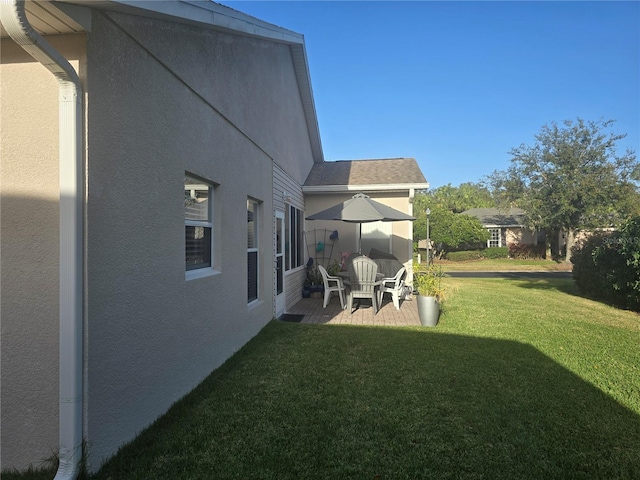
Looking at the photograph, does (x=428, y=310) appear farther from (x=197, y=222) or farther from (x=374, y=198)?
(x=374, y=198)

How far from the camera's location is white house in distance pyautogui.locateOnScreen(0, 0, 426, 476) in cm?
215

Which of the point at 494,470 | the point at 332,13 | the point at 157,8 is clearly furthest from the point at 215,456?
the point at 332,13

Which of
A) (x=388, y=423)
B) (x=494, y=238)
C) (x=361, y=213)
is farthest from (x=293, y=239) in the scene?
(x=494, y=238)

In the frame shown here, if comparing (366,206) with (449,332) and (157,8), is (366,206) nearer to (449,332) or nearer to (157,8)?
(449,332)

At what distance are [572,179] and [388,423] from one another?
27.6 metres

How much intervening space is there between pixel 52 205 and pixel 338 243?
902 centimetres

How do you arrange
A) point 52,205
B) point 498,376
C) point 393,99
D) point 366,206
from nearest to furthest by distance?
point 52,205
point 498,376
point 366,206
point 393,99

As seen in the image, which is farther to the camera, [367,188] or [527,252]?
[527,252]

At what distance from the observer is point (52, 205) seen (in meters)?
2.24

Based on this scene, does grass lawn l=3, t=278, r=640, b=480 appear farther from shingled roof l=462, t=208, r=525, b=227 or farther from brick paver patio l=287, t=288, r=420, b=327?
shingled roof l=462, t=208, r=525, b=227

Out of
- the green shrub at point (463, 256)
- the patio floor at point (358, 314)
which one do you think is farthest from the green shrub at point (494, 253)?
the patio floor at point (358, 314)

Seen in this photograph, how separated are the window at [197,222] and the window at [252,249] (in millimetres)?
1529

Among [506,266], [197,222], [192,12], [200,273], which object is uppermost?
[192,12]

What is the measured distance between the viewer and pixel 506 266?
76.8 ft
